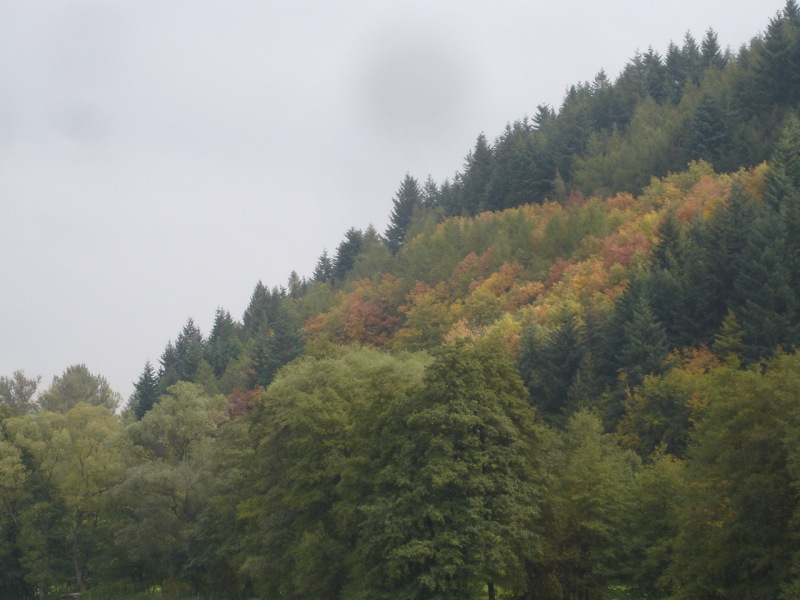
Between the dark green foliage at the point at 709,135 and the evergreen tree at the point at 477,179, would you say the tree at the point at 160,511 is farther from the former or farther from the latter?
the evergreen tree at the point at 477,179

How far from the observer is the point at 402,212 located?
182125mm

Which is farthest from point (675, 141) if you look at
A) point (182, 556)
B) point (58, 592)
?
point (58, 592)

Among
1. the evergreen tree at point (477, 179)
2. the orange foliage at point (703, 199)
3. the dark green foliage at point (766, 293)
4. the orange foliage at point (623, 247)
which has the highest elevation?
the evergreen tree at point (477, 179)

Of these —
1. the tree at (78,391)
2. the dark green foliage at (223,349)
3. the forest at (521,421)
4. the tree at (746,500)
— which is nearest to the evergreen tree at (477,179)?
the forest at (521,421)

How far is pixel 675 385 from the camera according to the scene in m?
56.3

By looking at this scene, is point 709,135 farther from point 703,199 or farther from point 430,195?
point 430,195

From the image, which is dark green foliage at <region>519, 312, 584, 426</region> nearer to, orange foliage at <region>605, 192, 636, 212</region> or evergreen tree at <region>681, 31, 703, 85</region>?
orange foliage at <region>605, 192, 636, 212</region>

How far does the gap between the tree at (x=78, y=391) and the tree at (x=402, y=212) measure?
60161mm

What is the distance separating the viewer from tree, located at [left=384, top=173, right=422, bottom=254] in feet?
587

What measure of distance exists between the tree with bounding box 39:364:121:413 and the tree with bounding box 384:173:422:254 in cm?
6016

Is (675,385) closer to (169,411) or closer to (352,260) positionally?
(169,411)

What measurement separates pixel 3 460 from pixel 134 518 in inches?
541

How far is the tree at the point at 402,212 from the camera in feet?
587

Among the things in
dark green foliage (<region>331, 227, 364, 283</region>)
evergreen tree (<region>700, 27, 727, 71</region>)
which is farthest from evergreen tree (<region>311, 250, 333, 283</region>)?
evergreen tree (<region>700, 27, 727, 71</region>)
